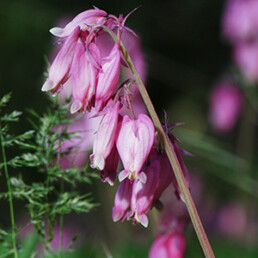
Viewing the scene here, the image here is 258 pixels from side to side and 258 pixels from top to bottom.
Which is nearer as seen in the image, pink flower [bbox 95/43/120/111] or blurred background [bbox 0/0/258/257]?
pink flower [bbox 95/43/120/111]

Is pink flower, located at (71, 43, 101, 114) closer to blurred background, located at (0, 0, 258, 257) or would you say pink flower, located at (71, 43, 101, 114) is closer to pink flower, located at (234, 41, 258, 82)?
blurred background, located at (0, 0, 258, 257)

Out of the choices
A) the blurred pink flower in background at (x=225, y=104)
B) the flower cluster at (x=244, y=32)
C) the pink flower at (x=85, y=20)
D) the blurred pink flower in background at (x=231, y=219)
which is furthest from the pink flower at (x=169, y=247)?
the blurred pink flower in background at (x=231, y=219)

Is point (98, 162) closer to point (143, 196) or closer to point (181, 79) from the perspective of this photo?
point (143, 196)

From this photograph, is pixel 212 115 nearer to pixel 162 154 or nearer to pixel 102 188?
pixel 102 188

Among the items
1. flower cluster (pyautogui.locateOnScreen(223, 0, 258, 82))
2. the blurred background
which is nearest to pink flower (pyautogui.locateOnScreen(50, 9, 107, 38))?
the blurred background

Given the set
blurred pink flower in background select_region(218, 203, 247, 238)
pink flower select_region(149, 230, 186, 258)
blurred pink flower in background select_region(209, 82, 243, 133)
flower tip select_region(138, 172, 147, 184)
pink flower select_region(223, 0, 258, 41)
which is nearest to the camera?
flower tip select_region(138, 172, 147, 184)

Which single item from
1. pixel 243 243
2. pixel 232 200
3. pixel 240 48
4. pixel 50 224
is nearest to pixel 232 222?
pixel 232 200

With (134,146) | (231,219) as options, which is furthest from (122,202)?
(231,219)
